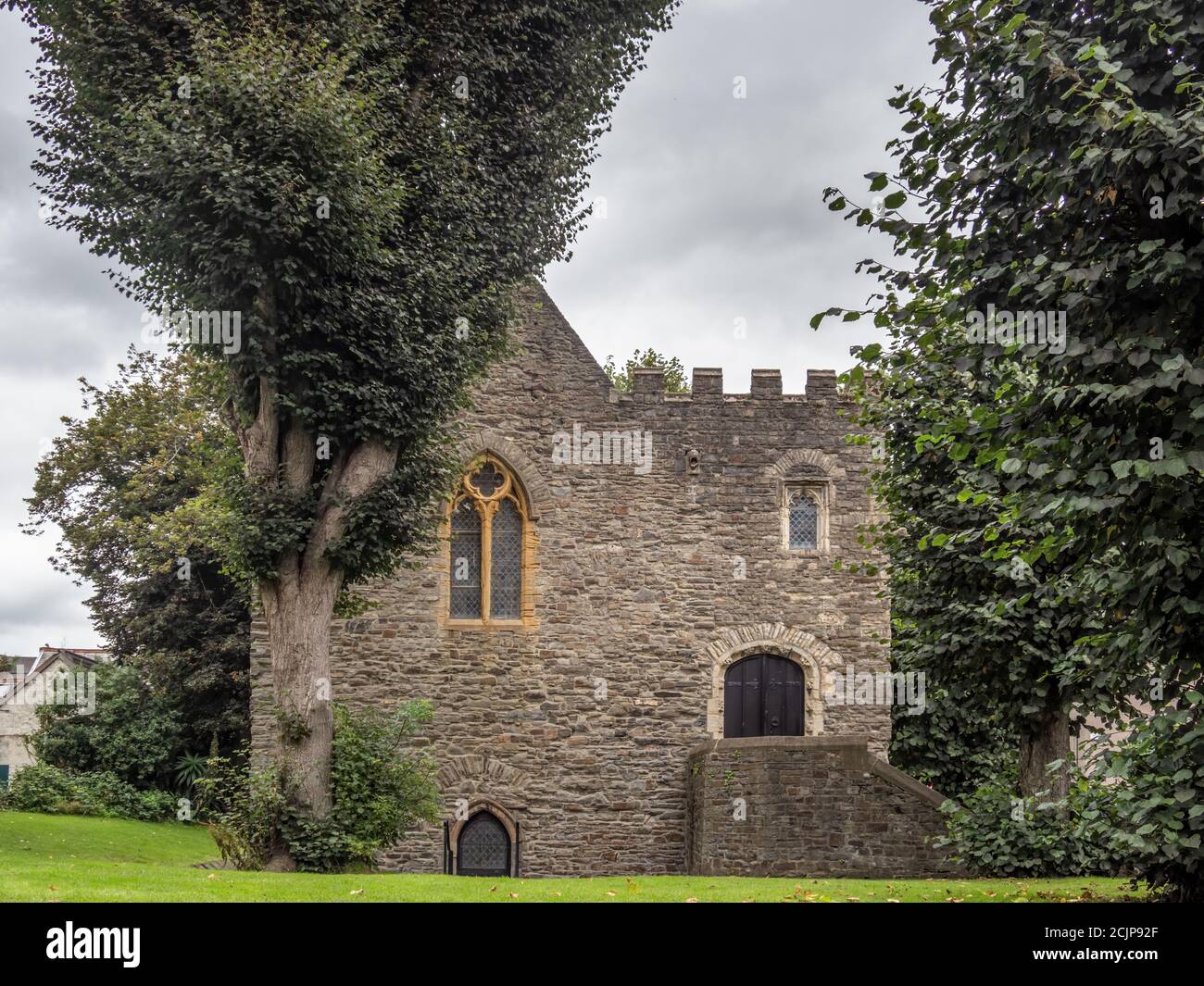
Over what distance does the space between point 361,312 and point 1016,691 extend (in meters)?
9.40

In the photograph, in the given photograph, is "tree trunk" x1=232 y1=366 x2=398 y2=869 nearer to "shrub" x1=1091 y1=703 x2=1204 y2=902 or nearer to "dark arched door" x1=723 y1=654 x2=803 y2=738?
"dark arched door" x1=723 y1=654 x2=803 y2=738

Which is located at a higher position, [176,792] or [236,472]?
[236,472]

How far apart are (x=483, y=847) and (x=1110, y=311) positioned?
13913 mm

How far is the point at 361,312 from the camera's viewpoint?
45.4ft

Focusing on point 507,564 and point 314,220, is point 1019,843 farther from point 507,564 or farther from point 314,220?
point 314,220

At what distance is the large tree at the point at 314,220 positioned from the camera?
12883mm

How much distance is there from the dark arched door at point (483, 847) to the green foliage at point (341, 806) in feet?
12.9

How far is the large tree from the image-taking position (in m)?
12.9

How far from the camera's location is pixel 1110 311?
8328 mm

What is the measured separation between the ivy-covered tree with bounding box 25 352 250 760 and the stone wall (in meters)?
12.4

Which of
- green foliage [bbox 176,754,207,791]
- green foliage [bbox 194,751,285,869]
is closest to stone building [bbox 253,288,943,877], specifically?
green foliage [bbox 194,751,285,869]

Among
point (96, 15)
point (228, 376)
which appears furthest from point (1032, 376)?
point (96, 15)

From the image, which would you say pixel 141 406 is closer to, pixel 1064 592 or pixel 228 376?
pixel 228 376

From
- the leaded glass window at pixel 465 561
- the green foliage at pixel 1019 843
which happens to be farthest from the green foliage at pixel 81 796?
the green foliage at pixel 1019 843
